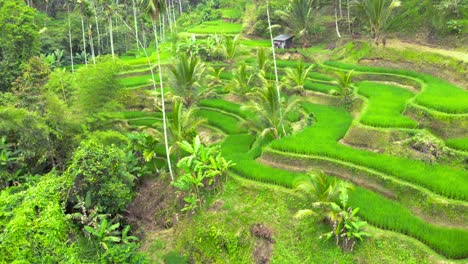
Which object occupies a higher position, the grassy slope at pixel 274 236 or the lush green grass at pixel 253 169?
the lush green grass at pixel 253 169

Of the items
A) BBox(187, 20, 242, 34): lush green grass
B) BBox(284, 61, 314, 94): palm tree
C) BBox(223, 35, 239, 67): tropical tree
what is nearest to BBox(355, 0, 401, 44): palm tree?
BBox(284, 61, 314, 94): palm tree

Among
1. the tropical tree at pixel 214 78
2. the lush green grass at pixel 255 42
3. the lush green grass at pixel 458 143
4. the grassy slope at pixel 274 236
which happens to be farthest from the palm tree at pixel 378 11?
the grassy slope at pixel 274 236

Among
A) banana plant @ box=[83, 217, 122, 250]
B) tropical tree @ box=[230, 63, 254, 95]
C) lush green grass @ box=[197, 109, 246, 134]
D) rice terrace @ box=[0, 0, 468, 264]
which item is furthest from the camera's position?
tropical tree @ box=[230, 63, 254, 95]

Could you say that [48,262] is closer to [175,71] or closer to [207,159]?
[207,159]

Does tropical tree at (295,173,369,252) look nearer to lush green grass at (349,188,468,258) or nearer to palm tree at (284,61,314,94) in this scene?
lush green grass at (349,188,468,258)

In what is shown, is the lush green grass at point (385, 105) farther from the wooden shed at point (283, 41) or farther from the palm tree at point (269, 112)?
the wooden shed at point (283, 41)

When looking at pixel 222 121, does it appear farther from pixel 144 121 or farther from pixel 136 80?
pixel 136 80
